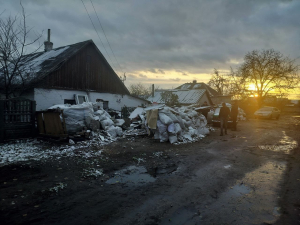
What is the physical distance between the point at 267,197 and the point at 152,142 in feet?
17.0

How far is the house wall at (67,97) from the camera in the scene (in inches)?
457

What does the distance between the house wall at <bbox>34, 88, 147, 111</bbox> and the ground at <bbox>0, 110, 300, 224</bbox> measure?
718cm

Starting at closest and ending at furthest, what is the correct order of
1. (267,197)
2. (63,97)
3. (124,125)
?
(267,197) → (124,125) → (63,97)

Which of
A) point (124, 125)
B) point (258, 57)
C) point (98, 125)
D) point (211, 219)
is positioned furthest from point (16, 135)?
point (258, 57)

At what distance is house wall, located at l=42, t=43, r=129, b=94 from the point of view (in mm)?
12852

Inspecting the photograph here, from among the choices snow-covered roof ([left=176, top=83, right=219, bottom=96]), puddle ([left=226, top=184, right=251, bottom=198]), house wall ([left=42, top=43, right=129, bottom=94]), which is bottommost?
puddle ([left=226, top=184, right=251, bottom=198])

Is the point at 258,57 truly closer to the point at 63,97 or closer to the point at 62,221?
the point at 63,97

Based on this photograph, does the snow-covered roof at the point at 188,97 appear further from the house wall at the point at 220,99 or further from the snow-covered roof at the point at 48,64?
the snow-covered roof at the point at 48,64

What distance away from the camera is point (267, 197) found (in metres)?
3.38

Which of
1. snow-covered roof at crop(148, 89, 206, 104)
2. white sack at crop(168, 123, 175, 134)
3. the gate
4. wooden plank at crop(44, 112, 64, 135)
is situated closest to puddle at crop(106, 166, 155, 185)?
white sack at crop(168, 123, 175, 134)

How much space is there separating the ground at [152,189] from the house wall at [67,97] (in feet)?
23.6

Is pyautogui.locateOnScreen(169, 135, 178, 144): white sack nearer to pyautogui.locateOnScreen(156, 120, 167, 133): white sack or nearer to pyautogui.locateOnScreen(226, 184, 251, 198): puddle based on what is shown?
pyautogui.locateOnScreen(156, 120, 167, 133): white sack

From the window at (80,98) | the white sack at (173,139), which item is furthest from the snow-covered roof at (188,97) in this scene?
the white sack at (173,139)

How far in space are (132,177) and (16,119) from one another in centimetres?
617
